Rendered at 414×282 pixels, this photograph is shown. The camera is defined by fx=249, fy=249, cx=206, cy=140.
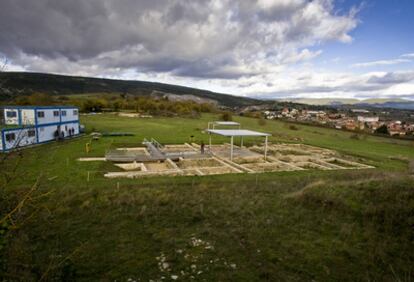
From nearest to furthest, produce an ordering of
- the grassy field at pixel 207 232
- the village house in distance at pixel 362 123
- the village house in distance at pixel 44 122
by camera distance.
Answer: the grassy field at pixel 207 232 < the village house in distance at pixel 44 122 < the village house in distance at pixel 362 123

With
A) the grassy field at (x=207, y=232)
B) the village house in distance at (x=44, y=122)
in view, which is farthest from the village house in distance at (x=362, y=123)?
the village house in distance at (x=44, y=122)

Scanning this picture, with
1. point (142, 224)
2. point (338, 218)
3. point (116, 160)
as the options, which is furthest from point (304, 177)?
point (116, 160)

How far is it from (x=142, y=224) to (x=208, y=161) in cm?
1335

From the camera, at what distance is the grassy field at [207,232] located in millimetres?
5922

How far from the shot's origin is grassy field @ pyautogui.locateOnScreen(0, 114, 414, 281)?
5.92m

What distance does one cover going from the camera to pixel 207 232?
8398 millimetres

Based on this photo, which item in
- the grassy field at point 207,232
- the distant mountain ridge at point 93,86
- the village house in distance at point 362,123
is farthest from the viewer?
the distant mountain ridge at point 93,86

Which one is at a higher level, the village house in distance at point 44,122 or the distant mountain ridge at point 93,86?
the distant mountain ridge at point 93,86

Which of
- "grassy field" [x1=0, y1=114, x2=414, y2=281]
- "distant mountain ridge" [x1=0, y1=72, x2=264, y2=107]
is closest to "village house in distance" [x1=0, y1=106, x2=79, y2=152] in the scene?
"grassy field" [x1=0, y1=114, x2=414, y2=281]

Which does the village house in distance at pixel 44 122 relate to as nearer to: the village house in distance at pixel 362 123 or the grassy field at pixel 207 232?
the grassy field at pixel 207 232

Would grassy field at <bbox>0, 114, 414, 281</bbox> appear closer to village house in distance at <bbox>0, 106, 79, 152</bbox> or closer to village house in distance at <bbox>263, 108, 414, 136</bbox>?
village house in distance at <bbox>0, 106, 79, 152</bbox>

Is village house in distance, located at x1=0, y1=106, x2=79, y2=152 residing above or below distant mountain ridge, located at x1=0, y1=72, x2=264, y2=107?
below

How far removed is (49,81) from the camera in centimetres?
10725

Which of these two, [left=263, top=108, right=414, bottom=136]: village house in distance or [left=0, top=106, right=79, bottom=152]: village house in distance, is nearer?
[left=0, top=106, right=79, bottom=152]: village house in distance
